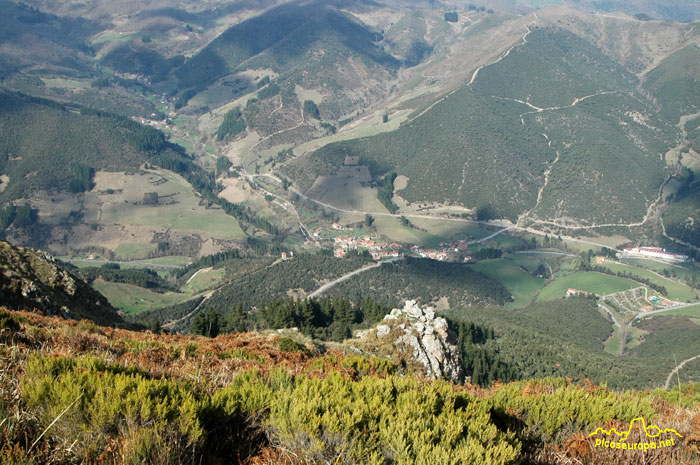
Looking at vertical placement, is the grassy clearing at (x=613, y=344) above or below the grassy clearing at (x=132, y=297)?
below

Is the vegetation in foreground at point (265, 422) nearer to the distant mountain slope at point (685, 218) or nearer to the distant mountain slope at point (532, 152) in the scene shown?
the distant mountain slope at point (685, 218)

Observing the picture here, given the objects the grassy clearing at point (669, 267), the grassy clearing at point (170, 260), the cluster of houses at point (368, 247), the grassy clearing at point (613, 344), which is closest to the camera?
the grassy clearing at point (613, 344)

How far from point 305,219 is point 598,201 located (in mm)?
87713

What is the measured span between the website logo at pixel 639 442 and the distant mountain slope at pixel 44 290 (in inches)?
1046

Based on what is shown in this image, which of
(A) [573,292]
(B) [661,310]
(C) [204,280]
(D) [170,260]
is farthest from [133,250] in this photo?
(B) [661,310]

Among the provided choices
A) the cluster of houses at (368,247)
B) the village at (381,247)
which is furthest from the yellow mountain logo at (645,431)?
the cluster of houses at (368,247)

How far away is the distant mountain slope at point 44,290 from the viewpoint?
2595 centimetres

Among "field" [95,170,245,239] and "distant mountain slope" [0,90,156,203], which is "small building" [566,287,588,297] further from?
"distant mountain slope" [0,90,156,203]

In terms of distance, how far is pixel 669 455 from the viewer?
754 centimetres

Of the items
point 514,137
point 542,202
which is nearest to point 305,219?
point 542,202

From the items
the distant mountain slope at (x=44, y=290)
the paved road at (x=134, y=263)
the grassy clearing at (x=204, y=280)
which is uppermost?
the distant mountain slope at (x=44, y=290)

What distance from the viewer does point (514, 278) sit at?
10375 centimetres

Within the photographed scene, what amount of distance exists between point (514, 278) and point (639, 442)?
332 feet

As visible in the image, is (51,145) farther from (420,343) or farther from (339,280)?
(420,343)
